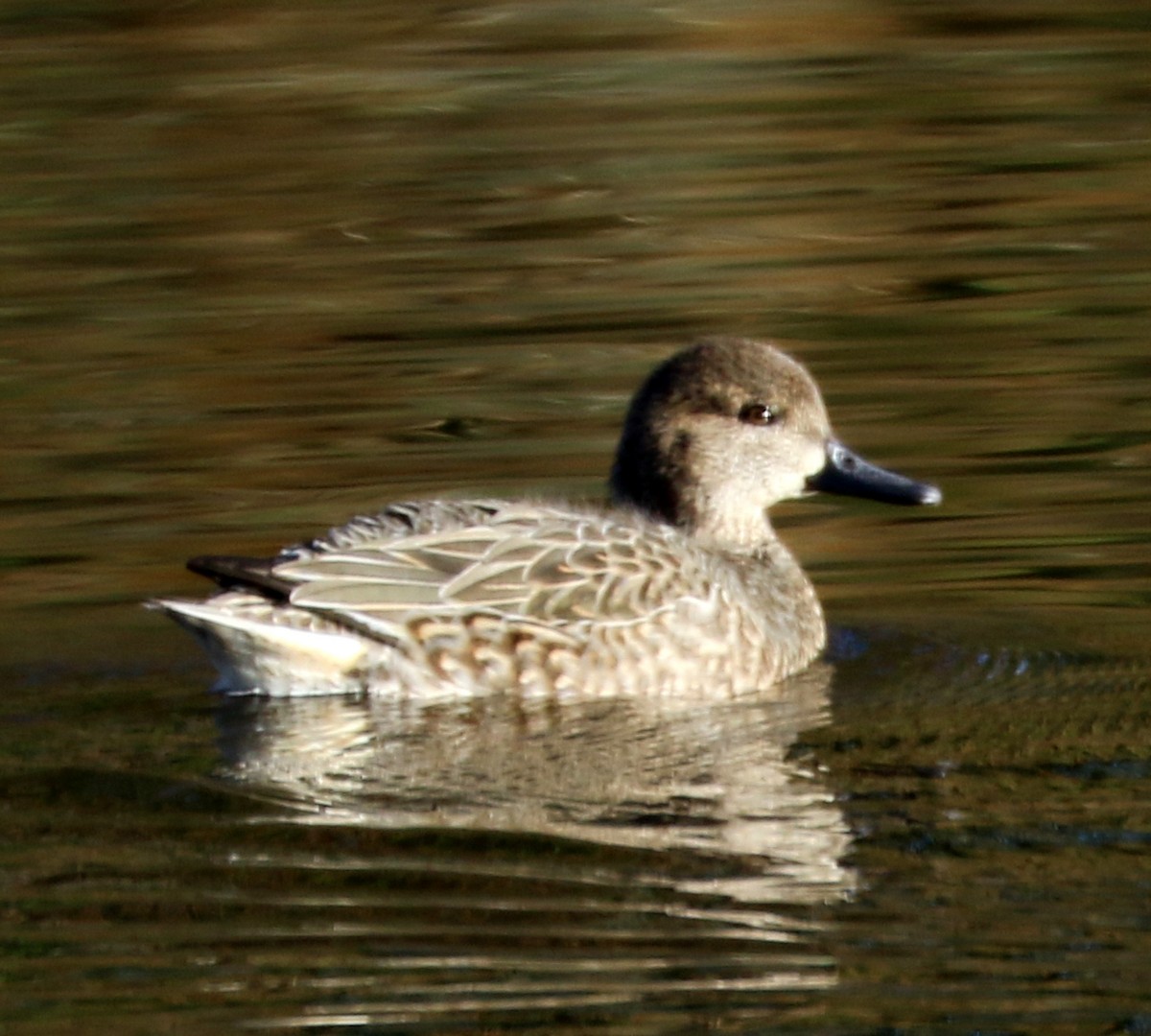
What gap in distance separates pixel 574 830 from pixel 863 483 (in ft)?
8.60

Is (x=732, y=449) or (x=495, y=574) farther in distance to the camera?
(x=732, y=449)

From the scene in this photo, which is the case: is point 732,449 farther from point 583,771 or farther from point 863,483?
point 583,771

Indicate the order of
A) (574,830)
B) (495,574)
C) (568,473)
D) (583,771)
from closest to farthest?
(574,830) → (583,771) → (495,574) → (568,473)

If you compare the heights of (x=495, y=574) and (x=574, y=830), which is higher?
(x=495, y=574)

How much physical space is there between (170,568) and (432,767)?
7.94 ft

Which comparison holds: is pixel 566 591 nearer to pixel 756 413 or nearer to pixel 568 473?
pixel 756 413

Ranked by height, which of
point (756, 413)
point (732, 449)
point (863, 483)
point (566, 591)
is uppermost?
point (756, 413)

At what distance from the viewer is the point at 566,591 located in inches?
305

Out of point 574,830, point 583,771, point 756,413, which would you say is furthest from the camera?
point 756,413

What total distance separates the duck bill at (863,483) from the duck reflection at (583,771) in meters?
0.73

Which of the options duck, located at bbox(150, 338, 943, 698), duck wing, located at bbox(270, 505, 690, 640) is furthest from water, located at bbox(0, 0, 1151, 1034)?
duck wing, located at bbox(270, 505, 690, 640)

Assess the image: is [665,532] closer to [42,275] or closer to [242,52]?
[42,275]

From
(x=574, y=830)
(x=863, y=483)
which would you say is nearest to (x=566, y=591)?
(x=863, y=483)

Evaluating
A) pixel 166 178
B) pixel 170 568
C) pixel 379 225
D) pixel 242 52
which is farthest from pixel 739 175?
pixel 170 568
